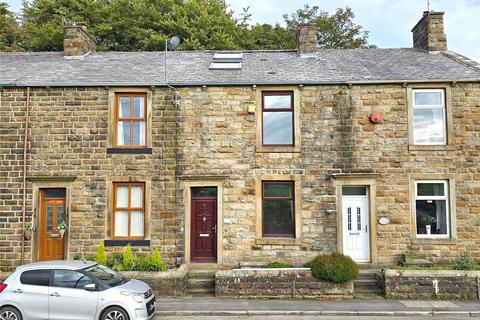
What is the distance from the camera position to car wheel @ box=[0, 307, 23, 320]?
31.3 feet

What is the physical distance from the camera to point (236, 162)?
15.3m

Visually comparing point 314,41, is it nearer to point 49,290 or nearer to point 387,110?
point 387,110

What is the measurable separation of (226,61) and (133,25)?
13.8 meters

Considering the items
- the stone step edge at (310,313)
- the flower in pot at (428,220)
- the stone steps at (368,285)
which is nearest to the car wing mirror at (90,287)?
the stone step edge at (310,313)

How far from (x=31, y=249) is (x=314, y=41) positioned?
13571 millimetres

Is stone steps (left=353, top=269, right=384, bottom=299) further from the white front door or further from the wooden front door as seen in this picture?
the wooden front door

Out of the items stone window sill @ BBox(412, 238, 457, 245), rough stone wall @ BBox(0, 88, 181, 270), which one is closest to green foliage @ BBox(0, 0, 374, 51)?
rough stone wall @ BBox(0, 88, 181, 270)

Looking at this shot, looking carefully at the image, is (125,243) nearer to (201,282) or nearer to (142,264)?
(142,264)

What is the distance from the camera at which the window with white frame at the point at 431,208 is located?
49.1 feet

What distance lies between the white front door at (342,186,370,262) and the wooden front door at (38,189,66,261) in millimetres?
9908

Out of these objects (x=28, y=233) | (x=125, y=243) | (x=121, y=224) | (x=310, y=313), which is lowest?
(x=310, y=313)

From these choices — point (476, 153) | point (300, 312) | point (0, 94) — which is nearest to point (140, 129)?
point (0, 94)

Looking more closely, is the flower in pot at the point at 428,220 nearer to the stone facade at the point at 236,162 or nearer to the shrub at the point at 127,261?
the stone facade at the point at 236,162

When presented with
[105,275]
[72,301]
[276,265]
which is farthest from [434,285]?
[72,301]
